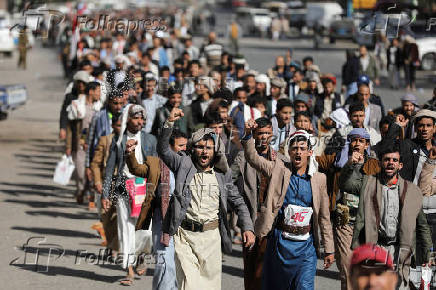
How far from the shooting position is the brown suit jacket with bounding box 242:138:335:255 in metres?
8.09

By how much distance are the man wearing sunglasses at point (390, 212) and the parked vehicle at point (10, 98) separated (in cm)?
1585

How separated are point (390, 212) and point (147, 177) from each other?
2.24 metres

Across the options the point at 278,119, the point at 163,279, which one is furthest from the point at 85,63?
the point at 163,279

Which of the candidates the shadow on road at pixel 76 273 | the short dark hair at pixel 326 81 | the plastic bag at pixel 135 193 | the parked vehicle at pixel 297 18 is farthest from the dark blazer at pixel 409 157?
the parked vehicle at pixel 297 18

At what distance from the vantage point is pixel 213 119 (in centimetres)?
Answer: 1050

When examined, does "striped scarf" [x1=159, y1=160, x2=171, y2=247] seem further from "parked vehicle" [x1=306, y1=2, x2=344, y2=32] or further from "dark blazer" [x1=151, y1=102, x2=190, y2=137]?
"parked vehicle" [x1=306, y1=2, x2=344, y2=32]

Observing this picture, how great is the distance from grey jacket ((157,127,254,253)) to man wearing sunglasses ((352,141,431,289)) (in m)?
0.87

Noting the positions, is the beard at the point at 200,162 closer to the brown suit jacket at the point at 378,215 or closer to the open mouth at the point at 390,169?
the brown suit jacket at the point at 378,215

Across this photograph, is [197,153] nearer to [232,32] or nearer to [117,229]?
[117,229]

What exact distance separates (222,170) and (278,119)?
3879 mm

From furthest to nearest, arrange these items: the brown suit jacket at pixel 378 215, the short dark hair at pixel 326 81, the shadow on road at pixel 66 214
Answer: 1. the short dark hair at pixel 326 81
2. the shadow on road at pixel 66 214
3. the brown suit jacket at pixel 378 215

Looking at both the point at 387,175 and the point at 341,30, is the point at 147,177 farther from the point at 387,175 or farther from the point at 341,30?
the point at 341,30

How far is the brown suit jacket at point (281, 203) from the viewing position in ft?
26.6

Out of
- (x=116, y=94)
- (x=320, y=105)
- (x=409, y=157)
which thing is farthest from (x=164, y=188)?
(x=320, y=105)
